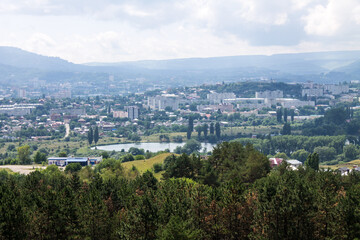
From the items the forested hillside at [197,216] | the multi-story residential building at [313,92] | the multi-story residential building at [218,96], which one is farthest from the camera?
the multi-story residential building at [313,92]

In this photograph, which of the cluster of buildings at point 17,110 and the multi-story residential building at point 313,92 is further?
the multi-story residential building at point 313,92

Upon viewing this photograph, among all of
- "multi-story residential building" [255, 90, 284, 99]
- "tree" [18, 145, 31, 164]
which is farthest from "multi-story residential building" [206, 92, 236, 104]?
"tree" [18, 145, 31, 164]

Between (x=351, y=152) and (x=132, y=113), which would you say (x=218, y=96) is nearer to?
(x=132, y=113)

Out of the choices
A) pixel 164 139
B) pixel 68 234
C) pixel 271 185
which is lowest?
pixel 164 139

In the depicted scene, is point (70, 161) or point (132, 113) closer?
point (70, 161)

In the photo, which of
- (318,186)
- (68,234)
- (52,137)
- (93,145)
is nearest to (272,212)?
(318,186)

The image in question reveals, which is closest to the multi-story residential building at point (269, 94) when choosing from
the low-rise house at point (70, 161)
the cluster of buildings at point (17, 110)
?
the cluster of buildings at point (17, 110)

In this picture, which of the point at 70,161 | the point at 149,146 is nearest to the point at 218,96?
the point at 149,146

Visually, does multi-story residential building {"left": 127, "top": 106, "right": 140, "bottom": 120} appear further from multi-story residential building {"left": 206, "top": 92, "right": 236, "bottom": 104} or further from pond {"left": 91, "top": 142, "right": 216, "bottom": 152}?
pond {"left": 91, "top": 142, "right": 216, "bottom": 152}

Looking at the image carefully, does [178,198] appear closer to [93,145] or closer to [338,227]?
[338,227]

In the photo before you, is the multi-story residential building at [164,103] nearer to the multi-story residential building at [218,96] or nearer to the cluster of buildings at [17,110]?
the multi-story residential building at [218,96]

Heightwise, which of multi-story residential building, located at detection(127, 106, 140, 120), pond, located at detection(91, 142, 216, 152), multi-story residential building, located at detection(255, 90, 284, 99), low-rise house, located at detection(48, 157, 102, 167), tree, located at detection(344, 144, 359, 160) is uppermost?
multi-story residential building, located at detection(255, 90, 284, 99)
